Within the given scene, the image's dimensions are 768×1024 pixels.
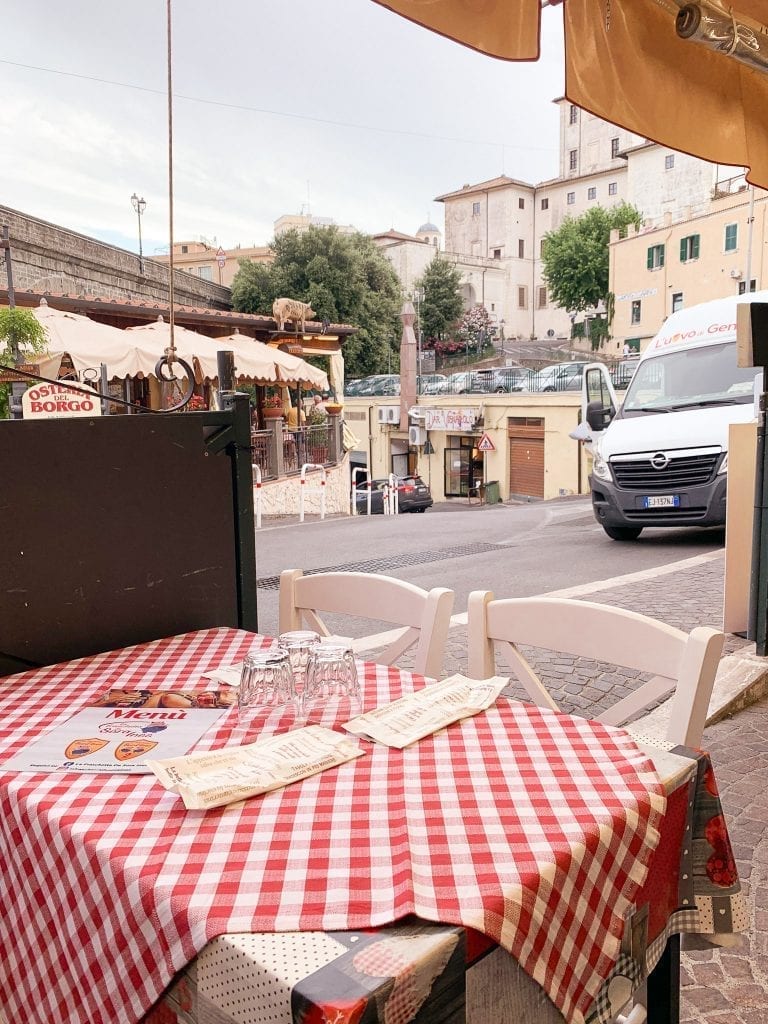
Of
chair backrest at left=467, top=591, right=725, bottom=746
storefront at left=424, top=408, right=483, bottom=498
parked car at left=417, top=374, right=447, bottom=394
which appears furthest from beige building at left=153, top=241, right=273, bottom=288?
chair backrest at left=467, top=591, right=725, bottom=746

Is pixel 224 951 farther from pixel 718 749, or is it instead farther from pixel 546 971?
pixel 718 749

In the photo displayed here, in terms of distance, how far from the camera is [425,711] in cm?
147

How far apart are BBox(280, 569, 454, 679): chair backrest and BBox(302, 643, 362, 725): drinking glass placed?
1.48 feet

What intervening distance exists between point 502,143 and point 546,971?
215 ft

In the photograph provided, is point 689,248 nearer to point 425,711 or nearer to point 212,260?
point 212,260

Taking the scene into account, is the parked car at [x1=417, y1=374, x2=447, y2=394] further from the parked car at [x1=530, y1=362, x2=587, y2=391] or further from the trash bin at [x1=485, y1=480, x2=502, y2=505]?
the parked car at [x1=530, y1=362, x2=587, y2=391]

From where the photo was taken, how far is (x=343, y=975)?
769 mm

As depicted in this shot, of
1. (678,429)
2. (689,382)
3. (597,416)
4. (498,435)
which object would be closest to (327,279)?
(498,435)

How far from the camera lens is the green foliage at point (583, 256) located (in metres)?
41.5

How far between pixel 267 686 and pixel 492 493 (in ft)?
89.1

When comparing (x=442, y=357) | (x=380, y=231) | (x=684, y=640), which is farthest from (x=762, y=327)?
(x=380, y=231)

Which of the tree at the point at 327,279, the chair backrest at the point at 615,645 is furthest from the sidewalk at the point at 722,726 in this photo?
the tree at the point at 327,279

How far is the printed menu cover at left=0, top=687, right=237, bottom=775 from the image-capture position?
128 centimetres

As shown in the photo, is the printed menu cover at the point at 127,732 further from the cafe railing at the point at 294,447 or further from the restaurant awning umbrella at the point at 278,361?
the cafe railing at the point at 294,447
